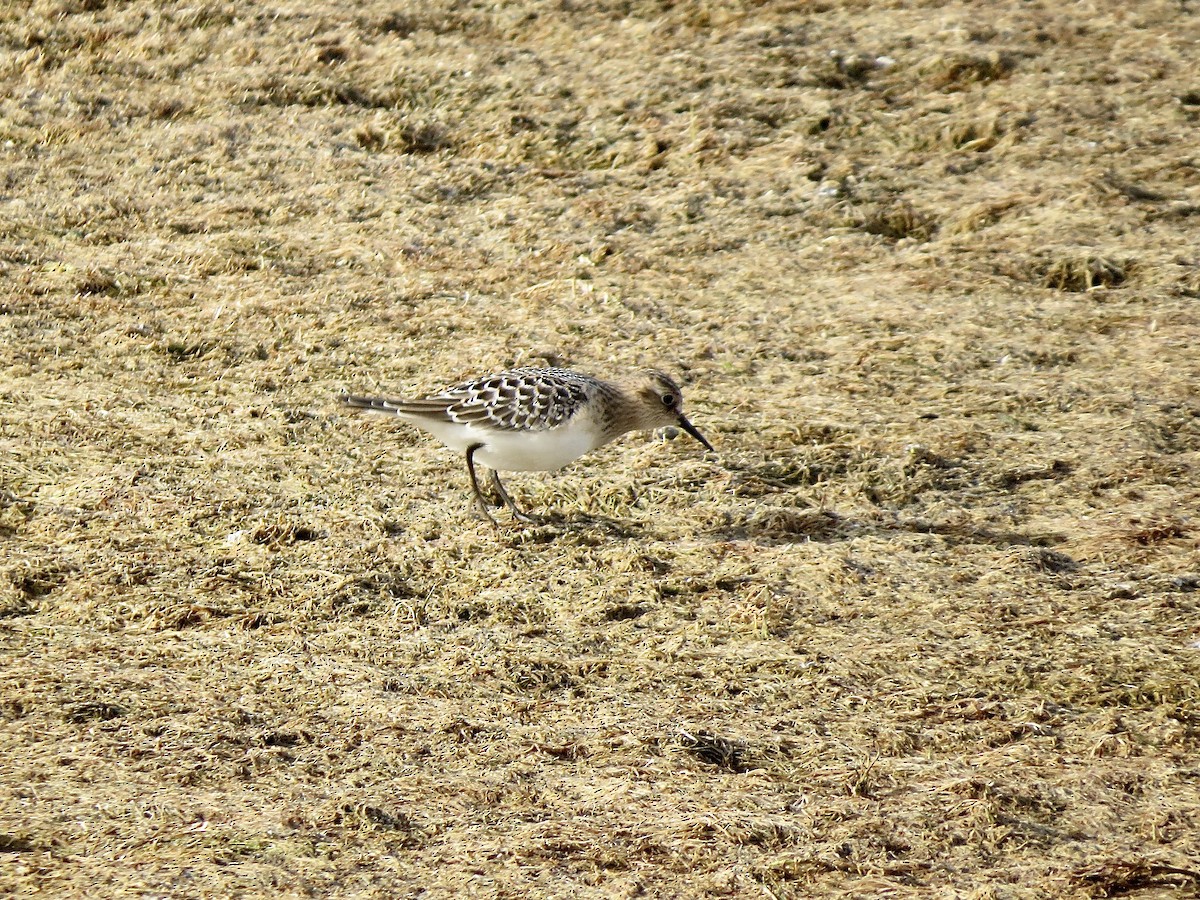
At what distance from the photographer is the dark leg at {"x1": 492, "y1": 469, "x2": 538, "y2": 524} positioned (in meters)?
6.40

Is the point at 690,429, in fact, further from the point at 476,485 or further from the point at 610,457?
the point at 476,485

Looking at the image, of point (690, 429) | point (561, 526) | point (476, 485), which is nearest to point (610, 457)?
point (690, 429)

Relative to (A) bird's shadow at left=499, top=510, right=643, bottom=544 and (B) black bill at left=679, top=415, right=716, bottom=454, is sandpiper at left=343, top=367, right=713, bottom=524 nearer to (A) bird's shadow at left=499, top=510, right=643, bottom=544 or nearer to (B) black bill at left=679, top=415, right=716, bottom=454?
(A) bird's shadow at left=499, top=510, right=643, bottom=544

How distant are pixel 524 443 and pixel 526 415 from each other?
0.12m

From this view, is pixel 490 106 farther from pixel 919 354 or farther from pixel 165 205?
pixel 919 354

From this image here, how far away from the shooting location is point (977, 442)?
7.01 metres

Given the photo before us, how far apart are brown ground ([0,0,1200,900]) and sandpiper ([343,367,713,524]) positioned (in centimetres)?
32

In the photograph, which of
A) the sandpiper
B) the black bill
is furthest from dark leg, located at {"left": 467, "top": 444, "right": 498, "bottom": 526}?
the black bill

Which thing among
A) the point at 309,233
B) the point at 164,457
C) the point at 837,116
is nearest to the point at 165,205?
the point at 309,233

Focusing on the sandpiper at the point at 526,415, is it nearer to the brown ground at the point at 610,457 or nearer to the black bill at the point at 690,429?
the black bill at the point at 690,429

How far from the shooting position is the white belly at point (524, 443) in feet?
20.4

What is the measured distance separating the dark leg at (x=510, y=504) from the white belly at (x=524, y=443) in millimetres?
115

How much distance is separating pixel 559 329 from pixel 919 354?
193 centimetres

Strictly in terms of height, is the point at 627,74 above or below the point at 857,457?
above
